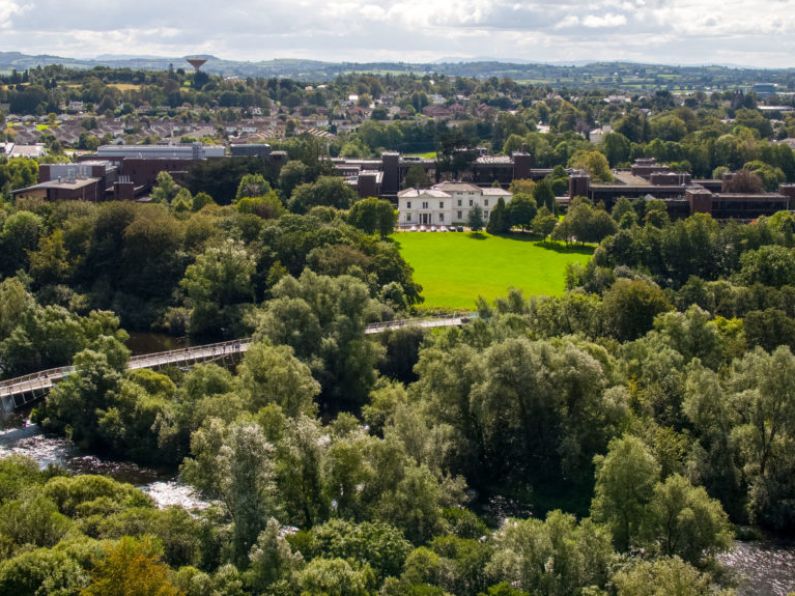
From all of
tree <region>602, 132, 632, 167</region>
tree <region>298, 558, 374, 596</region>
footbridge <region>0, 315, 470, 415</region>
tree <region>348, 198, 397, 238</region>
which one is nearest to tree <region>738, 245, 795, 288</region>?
footbridge <region>0, 315, 470, 415</region>

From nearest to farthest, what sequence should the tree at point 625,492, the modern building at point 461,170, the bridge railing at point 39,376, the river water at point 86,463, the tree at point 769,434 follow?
1. the tree at point 625,492
2. the tree at point 769,434
3. the river water at point 86,463
4. the bridge railing at point 39,376
5. the modern building at point 461,170

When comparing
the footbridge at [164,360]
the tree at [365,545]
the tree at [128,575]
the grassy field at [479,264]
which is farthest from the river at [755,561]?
the grassy field at [479,264]

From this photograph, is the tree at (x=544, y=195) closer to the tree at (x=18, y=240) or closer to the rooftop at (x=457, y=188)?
the rooftop at (x=457, y=188)

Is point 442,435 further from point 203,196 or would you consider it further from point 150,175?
point 150,175

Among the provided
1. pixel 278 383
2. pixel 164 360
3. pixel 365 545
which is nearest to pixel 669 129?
pixel 164 360

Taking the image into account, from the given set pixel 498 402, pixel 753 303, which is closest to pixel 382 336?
pixel 498 402
